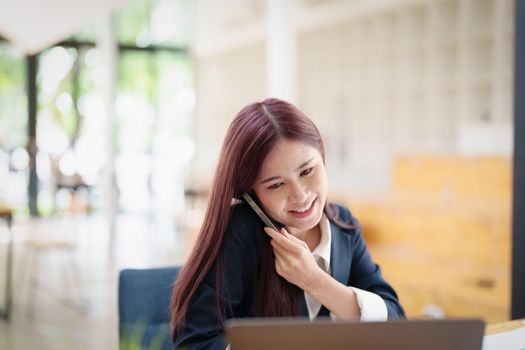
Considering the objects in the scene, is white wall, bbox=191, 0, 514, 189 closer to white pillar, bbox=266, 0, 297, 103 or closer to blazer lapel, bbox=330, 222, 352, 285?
white pillar, bbox=266, 0, 297, 103

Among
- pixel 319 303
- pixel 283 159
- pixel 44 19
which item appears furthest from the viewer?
pixel 44 19

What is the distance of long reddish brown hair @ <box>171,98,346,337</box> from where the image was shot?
120 centimetres

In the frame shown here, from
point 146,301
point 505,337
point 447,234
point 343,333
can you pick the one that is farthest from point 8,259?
point 343,333

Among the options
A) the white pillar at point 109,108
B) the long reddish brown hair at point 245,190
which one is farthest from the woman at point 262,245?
the white pillar at point 109,108

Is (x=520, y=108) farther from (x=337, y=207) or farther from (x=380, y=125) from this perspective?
(x=380, y=125)

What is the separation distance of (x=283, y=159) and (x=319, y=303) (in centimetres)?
31

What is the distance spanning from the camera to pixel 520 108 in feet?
7.35

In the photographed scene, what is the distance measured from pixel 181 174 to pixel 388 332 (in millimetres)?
3236

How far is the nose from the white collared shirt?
0.53 ft

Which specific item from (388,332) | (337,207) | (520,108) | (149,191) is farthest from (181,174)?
(388,332)

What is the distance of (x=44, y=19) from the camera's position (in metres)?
2.83

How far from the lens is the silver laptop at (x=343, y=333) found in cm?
76

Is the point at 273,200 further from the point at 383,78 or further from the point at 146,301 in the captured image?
the point at 383,78

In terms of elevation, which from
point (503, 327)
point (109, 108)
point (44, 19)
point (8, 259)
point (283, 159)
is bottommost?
point (8, 259)
